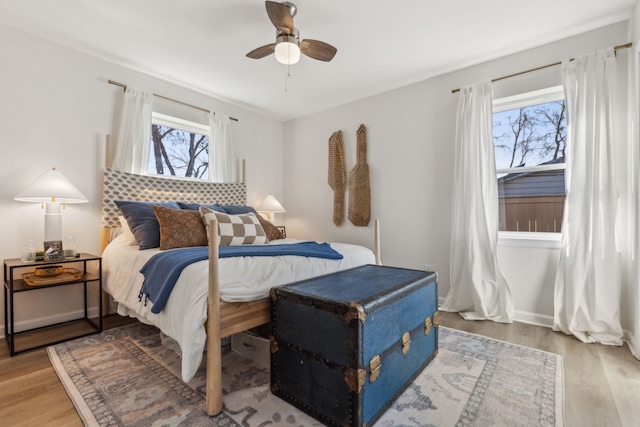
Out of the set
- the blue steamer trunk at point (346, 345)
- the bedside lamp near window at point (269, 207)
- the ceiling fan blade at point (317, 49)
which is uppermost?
the ceiling fan blade at point (317, 49)

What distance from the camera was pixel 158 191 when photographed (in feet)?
10.8

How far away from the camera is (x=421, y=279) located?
1910 mm

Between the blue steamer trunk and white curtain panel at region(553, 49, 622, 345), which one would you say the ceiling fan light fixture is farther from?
white curtain panel at region(553, 49, 622, 345)

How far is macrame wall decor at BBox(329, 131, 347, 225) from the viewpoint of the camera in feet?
13.5

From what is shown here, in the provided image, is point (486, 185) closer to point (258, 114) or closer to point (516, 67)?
point (516, 67)

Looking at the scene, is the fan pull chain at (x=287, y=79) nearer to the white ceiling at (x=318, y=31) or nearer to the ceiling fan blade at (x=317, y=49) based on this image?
the white ceiling at (x=318, y=31)

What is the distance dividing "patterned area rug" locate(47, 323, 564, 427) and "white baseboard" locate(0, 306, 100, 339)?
0.59m

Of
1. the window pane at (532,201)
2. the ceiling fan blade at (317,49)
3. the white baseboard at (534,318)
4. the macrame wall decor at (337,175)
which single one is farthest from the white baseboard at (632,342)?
the ceiling fan blade at (317,49)

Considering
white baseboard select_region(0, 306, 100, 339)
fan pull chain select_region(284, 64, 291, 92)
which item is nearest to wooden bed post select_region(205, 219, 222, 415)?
white baseboard select_region(0, 306, 100, 339)

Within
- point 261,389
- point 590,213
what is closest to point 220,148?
point 261,389

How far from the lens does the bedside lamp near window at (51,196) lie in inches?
91.0

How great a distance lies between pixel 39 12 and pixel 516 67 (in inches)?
161

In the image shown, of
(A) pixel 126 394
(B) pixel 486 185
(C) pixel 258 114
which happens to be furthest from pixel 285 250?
(C) pixel 258 114

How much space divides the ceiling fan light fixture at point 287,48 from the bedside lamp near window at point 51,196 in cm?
200
